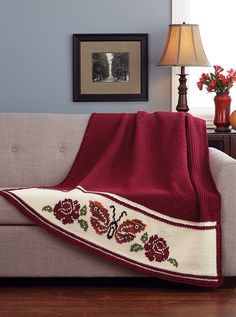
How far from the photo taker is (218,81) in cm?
491

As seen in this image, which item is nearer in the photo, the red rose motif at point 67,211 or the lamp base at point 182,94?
the red rose motif at point 67,211

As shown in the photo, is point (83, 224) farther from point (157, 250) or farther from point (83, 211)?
point (157, 250)

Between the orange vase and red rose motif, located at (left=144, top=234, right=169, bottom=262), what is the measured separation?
1.55 m

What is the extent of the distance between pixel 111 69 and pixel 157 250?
1.90 meters

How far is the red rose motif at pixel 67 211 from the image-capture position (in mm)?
3553

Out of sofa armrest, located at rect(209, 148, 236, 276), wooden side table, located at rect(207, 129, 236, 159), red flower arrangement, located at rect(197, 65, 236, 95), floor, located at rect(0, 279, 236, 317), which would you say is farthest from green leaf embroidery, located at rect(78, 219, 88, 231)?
red flower arrangement, located at rect(197, 65, 236, 95)

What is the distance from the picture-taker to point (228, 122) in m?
4.91

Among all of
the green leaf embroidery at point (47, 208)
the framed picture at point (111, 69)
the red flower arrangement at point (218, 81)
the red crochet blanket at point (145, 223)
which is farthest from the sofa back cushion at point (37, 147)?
the red flower arrangement at point (218, 81)

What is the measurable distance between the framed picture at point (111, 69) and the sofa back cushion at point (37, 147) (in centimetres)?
79

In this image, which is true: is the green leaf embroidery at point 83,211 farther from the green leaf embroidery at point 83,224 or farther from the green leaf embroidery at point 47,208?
the green leaf embroidery at point 47,208

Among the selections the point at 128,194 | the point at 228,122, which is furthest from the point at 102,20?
the point at 128,194

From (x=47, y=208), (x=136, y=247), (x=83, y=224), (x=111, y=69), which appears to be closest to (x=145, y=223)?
(x=136, y=247)

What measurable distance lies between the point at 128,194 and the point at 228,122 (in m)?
1.52

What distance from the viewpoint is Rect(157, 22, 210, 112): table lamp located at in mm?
4734
